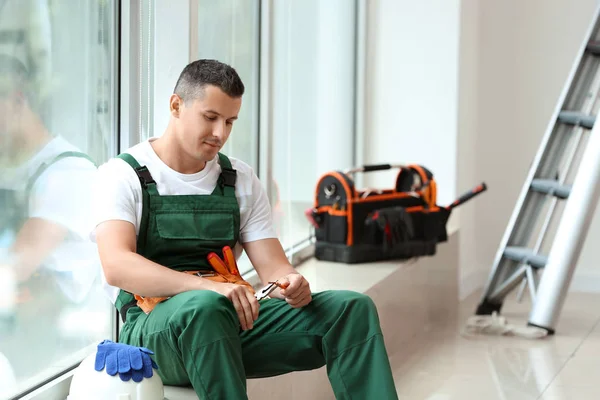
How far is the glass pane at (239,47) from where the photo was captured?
341cm

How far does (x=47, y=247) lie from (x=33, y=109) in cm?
37

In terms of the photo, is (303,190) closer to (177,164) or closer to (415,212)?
(415,212)

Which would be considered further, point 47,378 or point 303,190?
point 303,190

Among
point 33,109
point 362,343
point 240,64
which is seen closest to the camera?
point 362,343

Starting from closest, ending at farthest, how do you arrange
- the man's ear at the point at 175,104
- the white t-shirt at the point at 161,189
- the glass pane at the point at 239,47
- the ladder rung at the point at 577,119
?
the white t-shirt at the point at 161,189
the man's ear at the point at 175,104
the glass pane at the point at 239,47
the ladder rung at the point at 577,119

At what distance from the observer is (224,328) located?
2.04 m

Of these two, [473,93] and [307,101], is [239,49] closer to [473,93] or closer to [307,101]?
[307,101]

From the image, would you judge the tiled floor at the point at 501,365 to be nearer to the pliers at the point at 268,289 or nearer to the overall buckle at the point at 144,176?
the pliers at the point at 268,289

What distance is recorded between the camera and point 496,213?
5777 mm

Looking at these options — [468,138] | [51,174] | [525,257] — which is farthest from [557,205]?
[51,174]

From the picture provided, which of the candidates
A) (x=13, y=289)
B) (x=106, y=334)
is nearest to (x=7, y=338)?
(x=13, y=289)

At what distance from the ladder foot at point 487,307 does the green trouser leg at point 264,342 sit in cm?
246

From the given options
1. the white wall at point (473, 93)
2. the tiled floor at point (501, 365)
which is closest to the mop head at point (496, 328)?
the tiled floor at point (501, 365)

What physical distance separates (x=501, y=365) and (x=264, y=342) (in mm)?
1855
